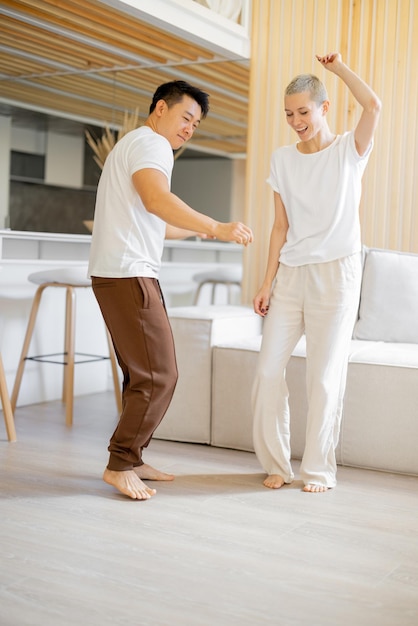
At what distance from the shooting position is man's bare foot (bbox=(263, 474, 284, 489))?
3.26 meters

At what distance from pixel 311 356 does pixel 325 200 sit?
1.91ft

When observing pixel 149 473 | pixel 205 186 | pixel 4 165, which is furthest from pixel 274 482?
pixel 205 186

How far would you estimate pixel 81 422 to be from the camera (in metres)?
4.41

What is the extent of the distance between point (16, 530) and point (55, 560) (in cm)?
31

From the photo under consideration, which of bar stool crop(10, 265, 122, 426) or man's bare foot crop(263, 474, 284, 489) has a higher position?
bar stool crop(10, 265, 122, 426)

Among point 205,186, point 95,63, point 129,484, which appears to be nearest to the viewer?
point 129,484

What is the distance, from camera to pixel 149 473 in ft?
10.9

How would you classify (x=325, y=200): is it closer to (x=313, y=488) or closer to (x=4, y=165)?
(x=313, y=488)

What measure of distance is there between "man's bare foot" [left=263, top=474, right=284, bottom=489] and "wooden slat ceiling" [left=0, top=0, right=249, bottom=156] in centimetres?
248

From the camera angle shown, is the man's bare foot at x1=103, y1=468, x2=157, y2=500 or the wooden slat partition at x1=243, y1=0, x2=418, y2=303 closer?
the man's bare foot at x1=103, y1=468, x2=157, y2=500

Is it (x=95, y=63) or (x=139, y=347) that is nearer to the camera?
(x=139, y=347)

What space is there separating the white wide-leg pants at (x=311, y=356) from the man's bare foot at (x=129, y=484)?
0.50 m

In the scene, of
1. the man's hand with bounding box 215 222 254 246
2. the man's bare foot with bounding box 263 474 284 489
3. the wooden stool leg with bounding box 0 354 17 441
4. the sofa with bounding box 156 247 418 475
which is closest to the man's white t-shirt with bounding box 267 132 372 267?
the man's hand with bounding box 215 222 254 246

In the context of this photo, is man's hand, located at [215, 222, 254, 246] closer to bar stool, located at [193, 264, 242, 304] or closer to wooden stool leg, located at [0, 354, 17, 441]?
wooden stool leg, located at [0, 354, 17, 441]
